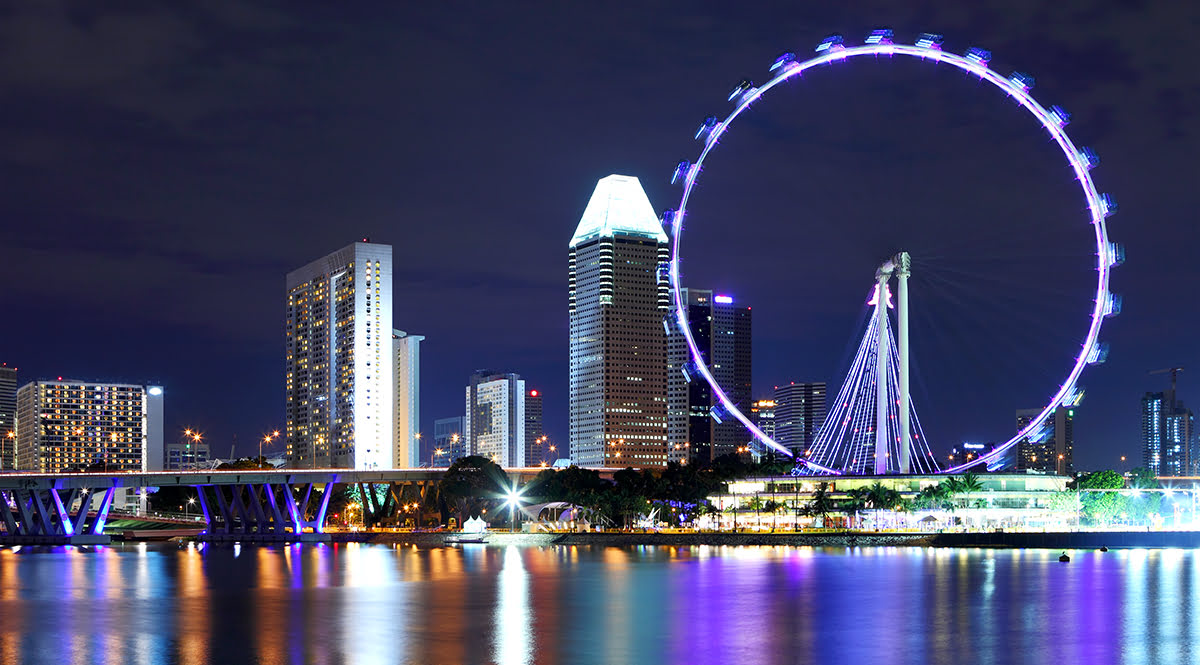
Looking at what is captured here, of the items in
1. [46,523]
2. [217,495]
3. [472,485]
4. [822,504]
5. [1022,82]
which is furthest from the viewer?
[217,495]

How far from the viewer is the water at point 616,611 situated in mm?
54438

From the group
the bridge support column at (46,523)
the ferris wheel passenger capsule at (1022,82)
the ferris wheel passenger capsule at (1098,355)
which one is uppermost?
the ferris wheel passenger capsule at (1022,82)

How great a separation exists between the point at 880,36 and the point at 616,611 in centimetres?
5023

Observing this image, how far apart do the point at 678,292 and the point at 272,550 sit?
57.0m

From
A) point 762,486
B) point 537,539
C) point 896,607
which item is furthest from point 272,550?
point 896,607

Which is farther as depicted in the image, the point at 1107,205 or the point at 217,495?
the point at 217,495

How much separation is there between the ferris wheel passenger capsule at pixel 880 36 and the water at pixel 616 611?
3674 centimetres

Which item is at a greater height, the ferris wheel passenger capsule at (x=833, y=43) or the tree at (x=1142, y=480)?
the ferris wheel passenger capsule at (x=833, y=43)

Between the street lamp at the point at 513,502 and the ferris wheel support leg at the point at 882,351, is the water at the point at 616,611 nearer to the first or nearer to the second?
the ferris wheel support leg at the point at 882,351

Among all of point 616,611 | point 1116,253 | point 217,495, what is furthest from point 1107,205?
point 217,495

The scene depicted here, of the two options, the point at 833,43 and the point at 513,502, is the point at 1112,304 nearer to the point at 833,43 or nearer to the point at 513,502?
the point at 833,43

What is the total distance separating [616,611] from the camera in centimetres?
6912

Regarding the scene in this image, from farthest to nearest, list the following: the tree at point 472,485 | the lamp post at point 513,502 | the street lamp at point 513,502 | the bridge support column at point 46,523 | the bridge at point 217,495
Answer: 1. the street lamp at point 513,502
2. the lamp post at point 513,502
3. the tree at point 472,485
4. the bridge support column at point 46,523
5. the bridge at point 217,495

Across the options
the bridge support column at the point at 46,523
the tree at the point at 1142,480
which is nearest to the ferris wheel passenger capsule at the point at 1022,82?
the tree at the point at 1142,480
